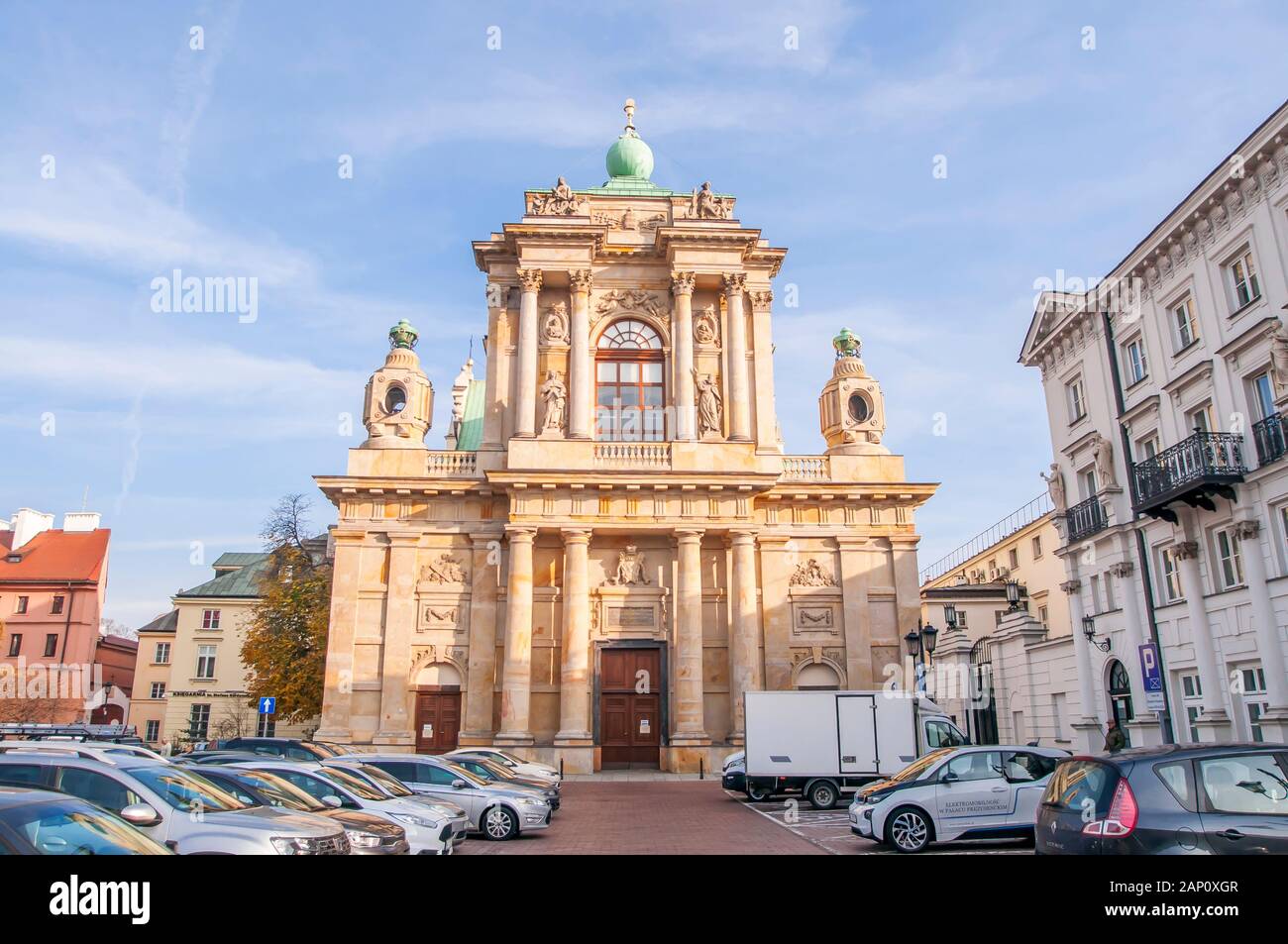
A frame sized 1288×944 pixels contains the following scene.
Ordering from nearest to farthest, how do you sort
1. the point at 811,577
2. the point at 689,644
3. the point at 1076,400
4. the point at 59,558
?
1. the point at 1076,400
2. the point at 689,644
3. the point at 811,577
4. the point at 59,558

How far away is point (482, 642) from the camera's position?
116 feet

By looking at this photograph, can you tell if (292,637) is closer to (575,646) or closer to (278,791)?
(575,646)

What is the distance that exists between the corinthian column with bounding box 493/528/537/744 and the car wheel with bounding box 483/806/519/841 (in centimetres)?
1637

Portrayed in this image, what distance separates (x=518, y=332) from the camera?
1556 inches

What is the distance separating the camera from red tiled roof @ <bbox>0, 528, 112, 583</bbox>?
6097cm

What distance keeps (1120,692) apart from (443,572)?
79.3 ft

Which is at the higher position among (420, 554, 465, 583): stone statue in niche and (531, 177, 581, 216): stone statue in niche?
(531, 177, 581, 216): stone statue in niche

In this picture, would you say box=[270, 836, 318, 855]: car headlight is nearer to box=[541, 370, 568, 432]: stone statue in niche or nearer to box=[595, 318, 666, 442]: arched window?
box=[541, 370, 568, 432]: stone statue in niche

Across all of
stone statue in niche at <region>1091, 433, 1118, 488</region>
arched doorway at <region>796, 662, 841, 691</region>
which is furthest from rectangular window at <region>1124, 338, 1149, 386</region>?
arched doorway at <region>796, 662, 841, 691</region>

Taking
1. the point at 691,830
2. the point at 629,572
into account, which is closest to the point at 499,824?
the point at 691,830

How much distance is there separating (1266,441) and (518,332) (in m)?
27.6

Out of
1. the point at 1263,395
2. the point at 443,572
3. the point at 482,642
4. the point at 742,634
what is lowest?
the point at 482,642
